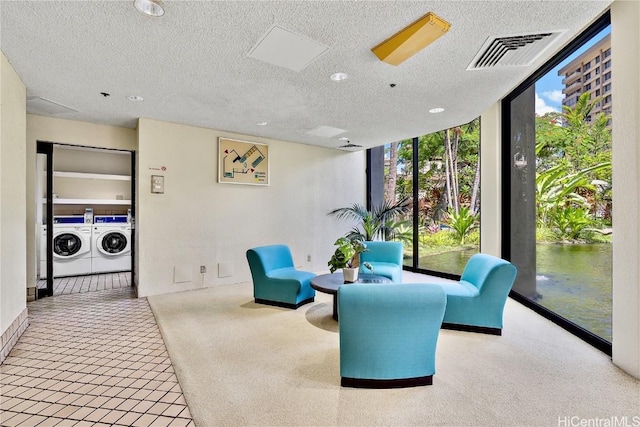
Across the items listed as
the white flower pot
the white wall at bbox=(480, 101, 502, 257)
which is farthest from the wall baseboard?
the white wall at bbox=(480, 101, 502, 257)

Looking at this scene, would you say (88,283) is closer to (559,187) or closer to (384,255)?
(384,255)

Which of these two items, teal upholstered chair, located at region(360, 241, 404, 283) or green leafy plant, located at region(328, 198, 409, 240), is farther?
green leafy plant, located at region(328, 198, 409, 240)

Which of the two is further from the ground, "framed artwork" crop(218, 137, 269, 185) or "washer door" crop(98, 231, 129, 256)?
"framed artwork" crop(218, 137, 269, 185)

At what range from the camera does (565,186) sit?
11.2ft

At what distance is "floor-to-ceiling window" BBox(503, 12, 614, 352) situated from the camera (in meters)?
2.88

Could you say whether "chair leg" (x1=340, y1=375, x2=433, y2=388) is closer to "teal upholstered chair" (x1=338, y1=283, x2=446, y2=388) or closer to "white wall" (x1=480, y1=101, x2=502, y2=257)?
"teal upholstered chair" (x1=338, y1=283, x2=446, y2=388)

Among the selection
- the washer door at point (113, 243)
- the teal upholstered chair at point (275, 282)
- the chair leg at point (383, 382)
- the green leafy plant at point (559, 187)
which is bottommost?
the chair leg at point (383, 382)

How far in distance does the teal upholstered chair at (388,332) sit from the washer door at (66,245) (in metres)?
5.78

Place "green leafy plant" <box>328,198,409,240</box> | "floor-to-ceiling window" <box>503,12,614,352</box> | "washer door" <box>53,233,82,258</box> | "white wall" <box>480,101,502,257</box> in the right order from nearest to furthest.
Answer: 1. "floor-to-ceiling window" <box>503,12,614,352</box>
2. "white wall" <box>480,101,502,257</box>
3. "washer door" <box>53,233,82,258</box>
4. "green leafy plant" <box>328,198,409,240</box>

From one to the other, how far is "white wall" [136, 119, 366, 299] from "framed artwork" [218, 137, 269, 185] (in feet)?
0.32

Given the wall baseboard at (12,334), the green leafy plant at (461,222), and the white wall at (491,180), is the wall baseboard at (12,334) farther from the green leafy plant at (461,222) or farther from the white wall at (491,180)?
the green leafy plant at (461,222)

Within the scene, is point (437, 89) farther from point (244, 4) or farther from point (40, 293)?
point (40, 293)

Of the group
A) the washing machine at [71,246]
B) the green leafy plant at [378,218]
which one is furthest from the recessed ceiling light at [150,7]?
the washing machine at [71,246]

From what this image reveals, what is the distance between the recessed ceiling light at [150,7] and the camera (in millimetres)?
1954
